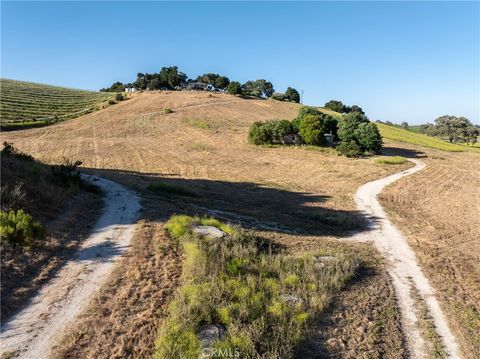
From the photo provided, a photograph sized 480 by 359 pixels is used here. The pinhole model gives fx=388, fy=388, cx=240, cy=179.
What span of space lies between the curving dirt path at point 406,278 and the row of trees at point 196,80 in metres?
92.6

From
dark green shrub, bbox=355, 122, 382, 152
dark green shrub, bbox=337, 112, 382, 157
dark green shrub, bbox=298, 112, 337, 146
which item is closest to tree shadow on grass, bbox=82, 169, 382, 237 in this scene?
dark green shrub, bbox=337, 112, 382, 157

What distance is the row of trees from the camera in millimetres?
114406

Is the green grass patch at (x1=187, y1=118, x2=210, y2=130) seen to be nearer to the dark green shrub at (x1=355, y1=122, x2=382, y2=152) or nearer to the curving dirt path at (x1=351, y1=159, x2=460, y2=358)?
the dark green shrub at (x1=355, y1=122, x2=382, y2=152)

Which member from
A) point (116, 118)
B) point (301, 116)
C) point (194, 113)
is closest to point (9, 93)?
point (116, 118)

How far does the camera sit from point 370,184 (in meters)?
36.3

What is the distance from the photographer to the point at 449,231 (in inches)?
871

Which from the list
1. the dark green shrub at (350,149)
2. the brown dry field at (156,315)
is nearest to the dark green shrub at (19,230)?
the brown dry field at (156,315)

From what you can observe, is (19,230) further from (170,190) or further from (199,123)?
(199,123)

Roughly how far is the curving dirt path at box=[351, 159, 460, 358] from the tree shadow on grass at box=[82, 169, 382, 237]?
3.67ft

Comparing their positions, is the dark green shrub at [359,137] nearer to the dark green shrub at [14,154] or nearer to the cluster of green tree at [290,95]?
the dark green shrub at [14,154]

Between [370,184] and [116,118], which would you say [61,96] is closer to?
[116,118]

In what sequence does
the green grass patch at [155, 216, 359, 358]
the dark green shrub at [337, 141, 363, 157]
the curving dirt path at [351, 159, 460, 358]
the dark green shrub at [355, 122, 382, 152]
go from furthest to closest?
1. the dark green shrub at [355, 122, 382, 152]
2. the dark green shrub at [337, 141, 363, 157]
3. the curving dirt path at [351, 159, 460, 358]
4. the green grass patch at [155, 216, 359, 358]

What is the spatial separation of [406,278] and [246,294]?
7008 millimetres

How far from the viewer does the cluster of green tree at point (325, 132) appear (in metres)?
54.5
